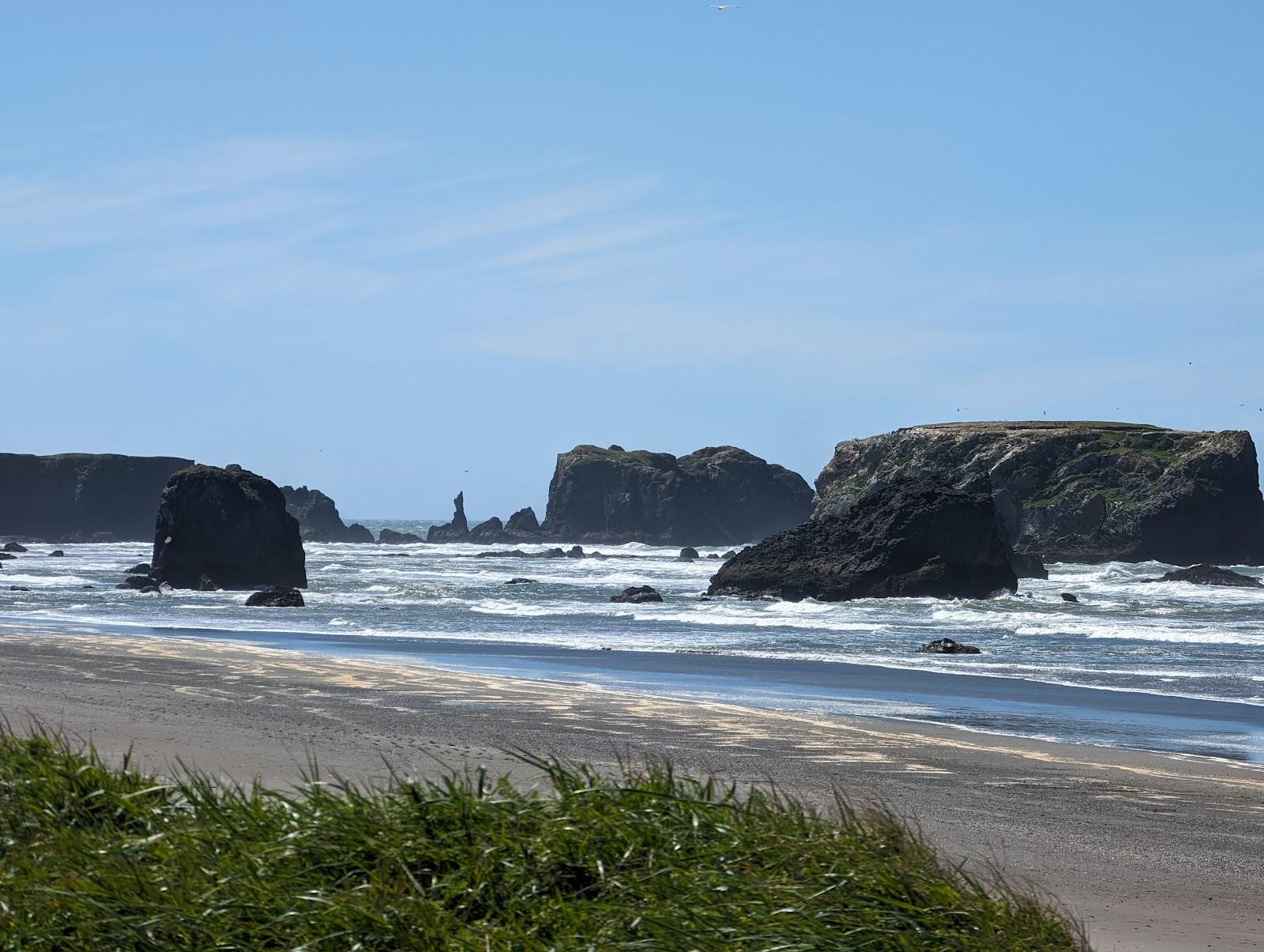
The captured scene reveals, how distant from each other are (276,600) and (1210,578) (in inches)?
1558

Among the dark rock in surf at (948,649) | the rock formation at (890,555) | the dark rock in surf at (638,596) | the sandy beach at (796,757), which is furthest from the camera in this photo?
the rock formation at (890,555)

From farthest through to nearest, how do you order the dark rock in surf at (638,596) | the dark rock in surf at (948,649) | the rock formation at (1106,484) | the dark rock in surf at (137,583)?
the rock formation at (1106,484)
the dark rock in surf at (137,583)
the dark rock in surf at (638,596)
the dark rock in surf at (948,649)

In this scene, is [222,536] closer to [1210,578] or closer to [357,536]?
[1210,578]

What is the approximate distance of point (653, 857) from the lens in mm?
5035

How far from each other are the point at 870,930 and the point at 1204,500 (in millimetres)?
80395

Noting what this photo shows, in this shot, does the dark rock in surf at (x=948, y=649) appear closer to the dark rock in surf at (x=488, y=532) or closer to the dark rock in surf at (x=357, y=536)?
the dark rock in surf at (x=488, y=532)

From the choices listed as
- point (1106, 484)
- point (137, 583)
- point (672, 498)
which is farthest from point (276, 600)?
point (672, 498)

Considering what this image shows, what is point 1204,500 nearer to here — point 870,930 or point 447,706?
point 447,706

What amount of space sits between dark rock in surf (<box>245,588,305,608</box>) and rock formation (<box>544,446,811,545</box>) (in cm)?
9579

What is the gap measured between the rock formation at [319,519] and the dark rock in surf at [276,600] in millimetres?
105023

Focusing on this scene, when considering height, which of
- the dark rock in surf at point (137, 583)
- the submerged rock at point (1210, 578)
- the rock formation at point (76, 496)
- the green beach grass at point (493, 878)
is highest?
the rock formation at point (76, 496)

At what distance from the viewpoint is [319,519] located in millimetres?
152500

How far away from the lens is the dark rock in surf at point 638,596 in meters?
45.0

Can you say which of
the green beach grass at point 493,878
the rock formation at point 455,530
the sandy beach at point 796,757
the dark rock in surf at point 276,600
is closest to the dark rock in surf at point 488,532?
the rock formation at point 455,530
